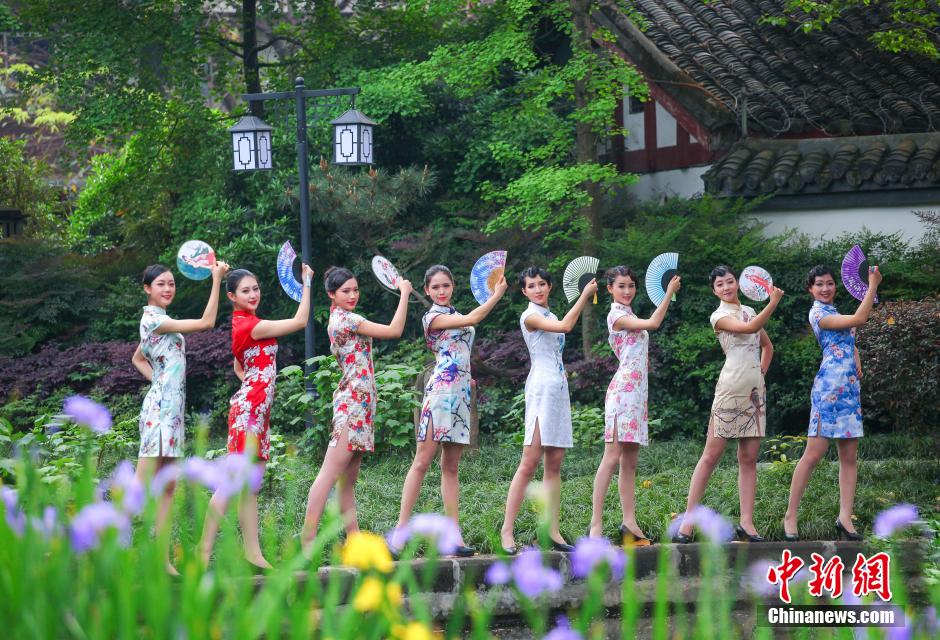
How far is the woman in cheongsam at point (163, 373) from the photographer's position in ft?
20.1

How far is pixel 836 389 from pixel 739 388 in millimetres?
601

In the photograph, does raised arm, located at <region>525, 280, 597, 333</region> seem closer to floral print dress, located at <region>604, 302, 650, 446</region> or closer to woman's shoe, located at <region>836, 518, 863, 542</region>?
floral print dress, located at <region>604, 302, 650, 446</region>

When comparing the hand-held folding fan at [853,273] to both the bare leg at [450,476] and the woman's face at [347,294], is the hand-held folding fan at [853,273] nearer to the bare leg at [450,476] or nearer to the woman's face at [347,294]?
the bare leg at [450,476]

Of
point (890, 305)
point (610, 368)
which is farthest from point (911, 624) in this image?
point (610, 368)

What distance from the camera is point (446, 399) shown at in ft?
21.8

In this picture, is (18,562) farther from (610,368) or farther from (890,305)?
(610,368)

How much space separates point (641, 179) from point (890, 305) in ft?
18.4

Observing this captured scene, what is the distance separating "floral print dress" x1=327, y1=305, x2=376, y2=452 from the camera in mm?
6445

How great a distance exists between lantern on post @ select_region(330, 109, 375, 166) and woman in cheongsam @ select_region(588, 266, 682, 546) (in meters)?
4.51

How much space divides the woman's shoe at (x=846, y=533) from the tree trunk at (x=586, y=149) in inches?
214

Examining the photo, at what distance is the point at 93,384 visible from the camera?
13680mm

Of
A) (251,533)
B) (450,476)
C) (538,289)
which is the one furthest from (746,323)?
(251,533)

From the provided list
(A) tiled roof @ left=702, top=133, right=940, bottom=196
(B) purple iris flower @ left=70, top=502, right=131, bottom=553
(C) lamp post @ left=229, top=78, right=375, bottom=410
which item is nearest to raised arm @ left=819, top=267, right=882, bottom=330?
(C) lamp post @ left=229, top=78, right=375, bottom=410

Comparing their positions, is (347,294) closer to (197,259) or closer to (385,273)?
(385,273)
